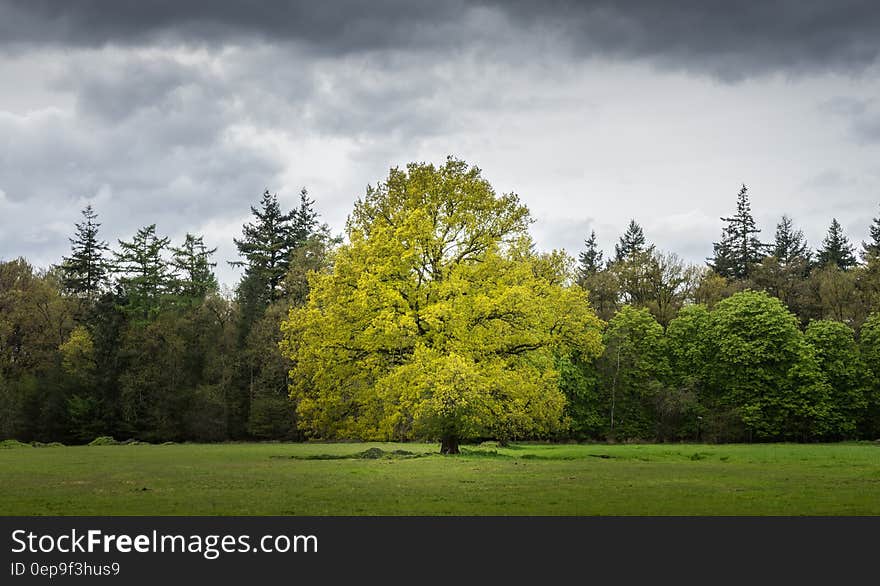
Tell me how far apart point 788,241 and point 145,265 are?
83.6 m

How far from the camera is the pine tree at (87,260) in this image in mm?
96688

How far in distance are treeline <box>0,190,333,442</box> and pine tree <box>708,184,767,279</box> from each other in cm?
5156

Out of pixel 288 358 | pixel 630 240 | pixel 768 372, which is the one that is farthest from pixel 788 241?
pixel 288 358

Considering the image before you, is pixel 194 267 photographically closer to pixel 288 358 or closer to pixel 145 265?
pixel 145 265

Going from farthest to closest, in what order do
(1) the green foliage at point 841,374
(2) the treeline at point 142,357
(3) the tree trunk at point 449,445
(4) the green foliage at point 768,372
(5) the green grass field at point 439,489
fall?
(2) the treeline at point 142,357
(1) the green foliage at point 841,374
(4) the green foliage at point 768,372
(3) the tree trunk at point 449,445
(5) the green grass field at point 439,489

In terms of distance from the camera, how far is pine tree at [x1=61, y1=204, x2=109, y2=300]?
96688mm

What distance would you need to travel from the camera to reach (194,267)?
103875mm

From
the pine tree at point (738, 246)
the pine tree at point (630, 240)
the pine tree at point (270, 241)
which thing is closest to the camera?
the pine tree at point (270, 241)

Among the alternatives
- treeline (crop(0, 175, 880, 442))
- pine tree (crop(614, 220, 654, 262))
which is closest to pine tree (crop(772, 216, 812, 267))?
treeline (crop(0, 175, 880, 442))

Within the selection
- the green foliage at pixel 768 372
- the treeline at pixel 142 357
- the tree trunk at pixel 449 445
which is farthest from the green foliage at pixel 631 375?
the tree trunk at pixel 449 445

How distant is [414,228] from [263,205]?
66.9m

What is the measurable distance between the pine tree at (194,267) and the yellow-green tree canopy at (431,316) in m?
61.5

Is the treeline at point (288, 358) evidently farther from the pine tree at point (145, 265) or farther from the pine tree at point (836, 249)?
the pine tree at point (836, 249)
